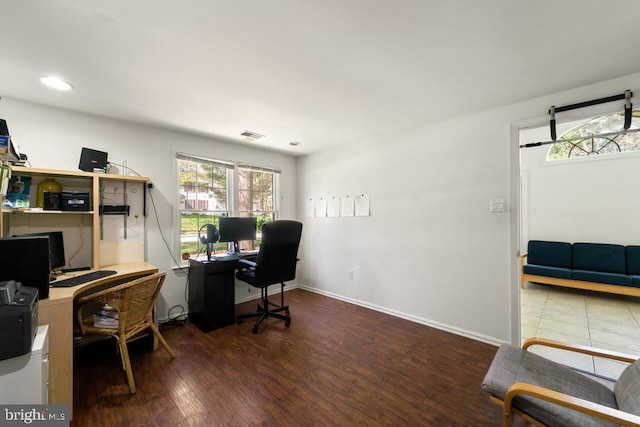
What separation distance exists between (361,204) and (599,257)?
4134mm

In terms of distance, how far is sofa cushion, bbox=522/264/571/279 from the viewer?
427cm

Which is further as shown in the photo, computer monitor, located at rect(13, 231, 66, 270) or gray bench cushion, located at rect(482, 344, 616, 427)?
computer monitor, located at rect(13, 231, 66, 270)

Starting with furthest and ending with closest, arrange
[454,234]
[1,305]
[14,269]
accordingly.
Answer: [454,234]
[14,269]
[1,305]

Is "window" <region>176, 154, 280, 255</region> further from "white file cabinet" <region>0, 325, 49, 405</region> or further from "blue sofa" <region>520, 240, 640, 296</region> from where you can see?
"blue sofa" <region>520, 240, 640, 296</region>

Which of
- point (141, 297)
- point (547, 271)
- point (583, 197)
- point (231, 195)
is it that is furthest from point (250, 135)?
point (583, 197)

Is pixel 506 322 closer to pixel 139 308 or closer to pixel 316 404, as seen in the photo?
pixel 316 404

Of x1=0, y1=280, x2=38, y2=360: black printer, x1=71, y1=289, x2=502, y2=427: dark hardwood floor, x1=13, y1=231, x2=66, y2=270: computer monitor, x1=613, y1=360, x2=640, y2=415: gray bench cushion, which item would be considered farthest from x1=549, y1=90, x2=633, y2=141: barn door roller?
x1=13, y1=231, x2=66, y2=270: computer monitor

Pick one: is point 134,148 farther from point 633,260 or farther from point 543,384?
point 633,260

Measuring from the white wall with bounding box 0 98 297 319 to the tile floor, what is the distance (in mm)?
3857

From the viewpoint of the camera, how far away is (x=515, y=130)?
2461mm

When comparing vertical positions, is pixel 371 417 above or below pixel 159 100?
below

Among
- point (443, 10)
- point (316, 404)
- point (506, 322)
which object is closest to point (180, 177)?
point (316, 404)

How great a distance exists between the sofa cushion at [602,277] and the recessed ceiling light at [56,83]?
695 cm

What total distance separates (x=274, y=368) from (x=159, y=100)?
8.69ft
